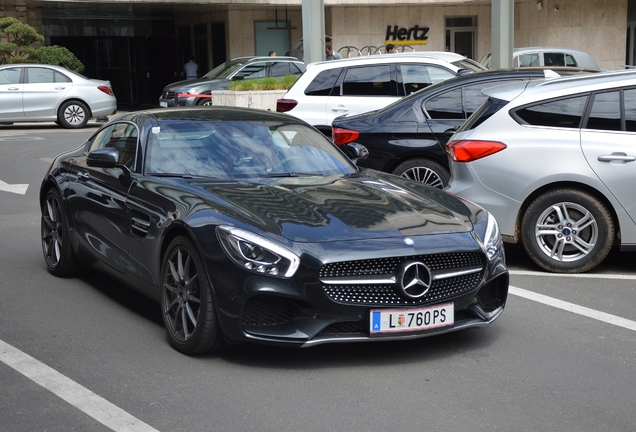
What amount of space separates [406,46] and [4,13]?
1451 centimetres

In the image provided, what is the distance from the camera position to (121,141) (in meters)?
7.05

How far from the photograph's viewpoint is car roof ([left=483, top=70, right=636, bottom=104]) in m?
7.72

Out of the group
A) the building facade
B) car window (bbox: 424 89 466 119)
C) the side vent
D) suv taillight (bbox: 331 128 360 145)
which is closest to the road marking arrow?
suv taillight (bbox: 331 128 360 145)

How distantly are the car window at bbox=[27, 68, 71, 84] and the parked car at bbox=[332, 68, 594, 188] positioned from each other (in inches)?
597

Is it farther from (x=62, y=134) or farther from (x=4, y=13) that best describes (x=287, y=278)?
(x=4, y=13)

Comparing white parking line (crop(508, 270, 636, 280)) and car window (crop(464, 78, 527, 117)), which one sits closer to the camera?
white parking line (crop(508, 270, 636, 280))

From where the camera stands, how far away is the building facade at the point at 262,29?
3231 centimetres

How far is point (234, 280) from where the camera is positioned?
5.12 metres

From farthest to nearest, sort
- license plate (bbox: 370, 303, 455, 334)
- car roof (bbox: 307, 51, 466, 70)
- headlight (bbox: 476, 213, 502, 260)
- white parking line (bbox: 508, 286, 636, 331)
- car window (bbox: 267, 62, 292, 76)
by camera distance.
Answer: car window (bbox: 267, 62, 292, 76) < car roof (bbox: 307, 51, 466, 70) < white parking line (bbox: 508, 286, 636, 331) < headlight (bbox: 476, 213, 502, 260) < license plate (bbox: 370, 303, 455, 334)

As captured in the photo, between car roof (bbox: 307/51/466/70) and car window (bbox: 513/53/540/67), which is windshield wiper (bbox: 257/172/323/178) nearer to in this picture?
car roof (bbox: 307/51/466/70)

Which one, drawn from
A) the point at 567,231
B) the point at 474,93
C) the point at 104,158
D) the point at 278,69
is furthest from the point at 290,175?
the point at 278,69

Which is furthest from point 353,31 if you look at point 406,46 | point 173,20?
point 173,20

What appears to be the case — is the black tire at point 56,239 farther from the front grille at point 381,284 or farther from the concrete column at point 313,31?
the concrete column at point 313,31

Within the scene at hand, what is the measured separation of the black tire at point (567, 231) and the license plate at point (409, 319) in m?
2.60
